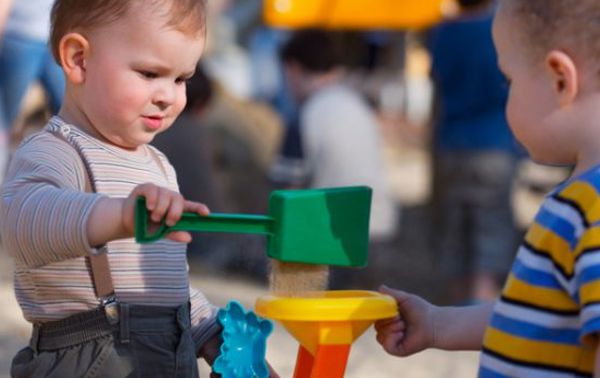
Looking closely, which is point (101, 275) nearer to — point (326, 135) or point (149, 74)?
point (149, 74)

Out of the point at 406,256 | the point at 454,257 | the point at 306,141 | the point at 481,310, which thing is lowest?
the point at 406,256

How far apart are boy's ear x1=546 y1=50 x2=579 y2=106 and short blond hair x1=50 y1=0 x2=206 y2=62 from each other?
0.69 metres

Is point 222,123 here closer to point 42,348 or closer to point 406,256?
point 406,256

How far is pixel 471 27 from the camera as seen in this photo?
553 centimetres

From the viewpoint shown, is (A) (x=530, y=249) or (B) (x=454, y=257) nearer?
(A) (x=530, y=249)

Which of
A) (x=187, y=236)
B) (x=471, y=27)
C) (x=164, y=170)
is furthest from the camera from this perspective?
(x=471, y=27)

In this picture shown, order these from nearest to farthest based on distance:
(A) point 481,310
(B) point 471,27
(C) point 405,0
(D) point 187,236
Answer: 1. (D) point 187,236
2. (A) point 481,310
3. (B) point 471,27
4. (C) point 405,0

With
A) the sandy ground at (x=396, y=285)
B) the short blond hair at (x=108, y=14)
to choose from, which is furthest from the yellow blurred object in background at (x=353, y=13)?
the short blond hair at (x=108, y=14)

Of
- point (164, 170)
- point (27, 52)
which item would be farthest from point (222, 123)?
point (164, 170)

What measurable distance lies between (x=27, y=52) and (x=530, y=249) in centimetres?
337

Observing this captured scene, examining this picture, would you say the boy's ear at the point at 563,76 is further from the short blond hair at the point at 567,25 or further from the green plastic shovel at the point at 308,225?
the green plastic shovel at the point at 308,225

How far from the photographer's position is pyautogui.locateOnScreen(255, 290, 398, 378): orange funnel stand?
2.00 meters

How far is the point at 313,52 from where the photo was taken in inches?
239

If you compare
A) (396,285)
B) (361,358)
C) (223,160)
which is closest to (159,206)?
(361,358)
